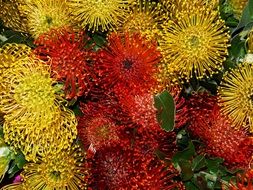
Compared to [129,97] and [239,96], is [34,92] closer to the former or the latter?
[129,97]

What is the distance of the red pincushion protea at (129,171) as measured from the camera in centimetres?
107

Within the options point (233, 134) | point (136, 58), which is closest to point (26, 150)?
point (136, 58)

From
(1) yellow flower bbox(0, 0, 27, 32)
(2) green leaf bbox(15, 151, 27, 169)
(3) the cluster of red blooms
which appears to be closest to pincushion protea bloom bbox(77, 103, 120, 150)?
(3) the cluster of red blooms

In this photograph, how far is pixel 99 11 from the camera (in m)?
1.10

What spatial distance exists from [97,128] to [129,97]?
3.0 inches

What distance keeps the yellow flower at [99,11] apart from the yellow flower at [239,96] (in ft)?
0.66

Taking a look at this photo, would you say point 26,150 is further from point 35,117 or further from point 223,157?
point 223,157

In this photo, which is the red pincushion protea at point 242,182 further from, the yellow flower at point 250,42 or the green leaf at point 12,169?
the green leaf at point 12,169

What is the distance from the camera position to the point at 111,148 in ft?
A: 3.62

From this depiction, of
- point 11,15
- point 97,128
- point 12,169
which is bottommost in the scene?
point 12,169

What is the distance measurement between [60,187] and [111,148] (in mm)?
113

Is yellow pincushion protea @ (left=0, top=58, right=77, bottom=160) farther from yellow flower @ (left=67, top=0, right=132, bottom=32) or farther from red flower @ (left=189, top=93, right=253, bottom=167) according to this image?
red flower @ (left=189, top=93, right=253, bottom=167)

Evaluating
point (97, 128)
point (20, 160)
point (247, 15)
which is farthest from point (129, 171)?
point (247, 15)

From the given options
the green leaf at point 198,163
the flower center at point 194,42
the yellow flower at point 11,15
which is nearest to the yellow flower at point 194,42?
the flower center at point 194,42
